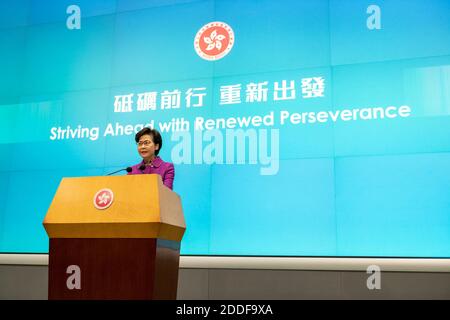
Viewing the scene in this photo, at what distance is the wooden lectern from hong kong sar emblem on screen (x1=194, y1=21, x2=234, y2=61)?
1.74m

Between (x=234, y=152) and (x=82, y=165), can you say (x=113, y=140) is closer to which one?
(x=82, y=165)

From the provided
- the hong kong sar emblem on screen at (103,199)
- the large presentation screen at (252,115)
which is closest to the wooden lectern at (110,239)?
the hong kong sar emblem on screen at (103,199)

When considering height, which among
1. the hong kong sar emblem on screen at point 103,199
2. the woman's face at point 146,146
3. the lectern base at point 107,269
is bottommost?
the lectern base at point 107,269

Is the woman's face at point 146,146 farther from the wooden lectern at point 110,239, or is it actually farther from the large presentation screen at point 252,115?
→ the large presentation screen at point 252,115

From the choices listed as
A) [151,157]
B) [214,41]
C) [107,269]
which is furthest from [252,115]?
[107,269]

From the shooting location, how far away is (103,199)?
178cm

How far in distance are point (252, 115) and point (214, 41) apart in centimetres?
65

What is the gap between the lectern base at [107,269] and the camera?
5.53ft

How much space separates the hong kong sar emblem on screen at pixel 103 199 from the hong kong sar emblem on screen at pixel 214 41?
178 cm

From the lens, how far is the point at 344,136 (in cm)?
297

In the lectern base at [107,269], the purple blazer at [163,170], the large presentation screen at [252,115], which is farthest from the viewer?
the large presentation screen at [252,115]

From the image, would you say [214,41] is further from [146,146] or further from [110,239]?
Answer: [110,239]
